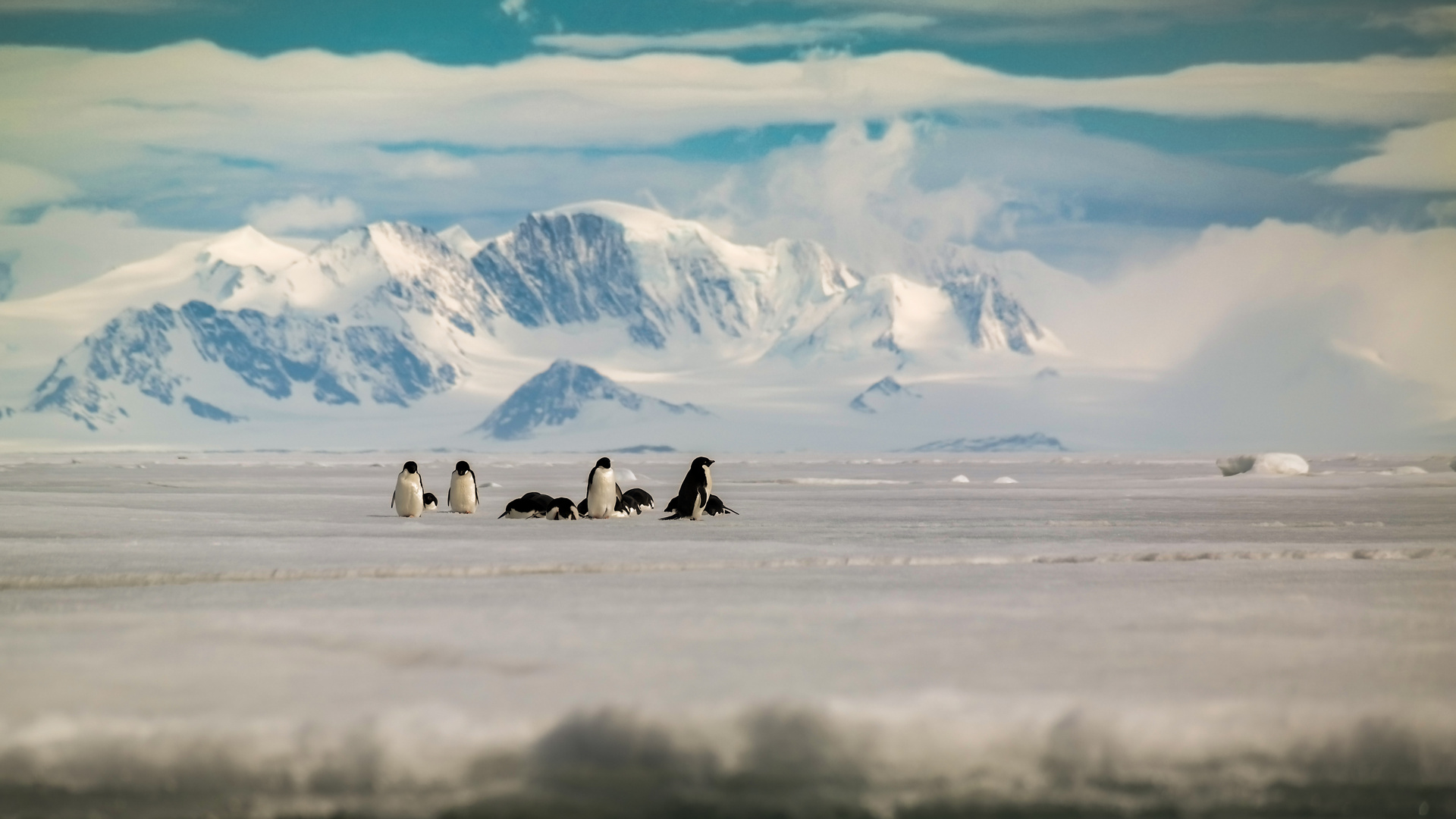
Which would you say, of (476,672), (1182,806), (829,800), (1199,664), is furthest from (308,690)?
(1199,664)

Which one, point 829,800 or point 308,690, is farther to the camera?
point 308,690

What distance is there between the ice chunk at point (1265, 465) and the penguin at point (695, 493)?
86.5 feet

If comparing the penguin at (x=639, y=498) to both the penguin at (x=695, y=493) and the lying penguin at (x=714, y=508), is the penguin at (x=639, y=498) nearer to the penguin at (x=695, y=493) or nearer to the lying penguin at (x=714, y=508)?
the lying penguin at (x=714, y=508)

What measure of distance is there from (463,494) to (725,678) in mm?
16402

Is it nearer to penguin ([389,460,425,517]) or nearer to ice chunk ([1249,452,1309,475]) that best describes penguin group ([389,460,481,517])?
penguin ([389,460,425,517])

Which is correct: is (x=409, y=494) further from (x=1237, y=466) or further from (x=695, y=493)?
(x=1237, y=466)

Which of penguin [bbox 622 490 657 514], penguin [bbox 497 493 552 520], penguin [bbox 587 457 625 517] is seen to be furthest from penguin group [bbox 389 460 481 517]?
penguin [bbox 622 490 657 514]

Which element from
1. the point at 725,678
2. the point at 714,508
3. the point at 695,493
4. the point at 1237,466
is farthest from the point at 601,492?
the point at 1237,466

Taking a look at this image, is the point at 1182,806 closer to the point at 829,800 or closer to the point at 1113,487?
the point at 829,800

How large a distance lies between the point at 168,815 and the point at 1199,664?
14.3 ft

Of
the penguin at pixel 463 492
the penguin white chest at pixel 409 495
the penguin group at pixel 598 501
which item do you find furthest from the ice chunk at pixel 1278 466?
the penguin white chest at pixel 409 495

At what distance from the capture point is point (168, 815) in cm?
498

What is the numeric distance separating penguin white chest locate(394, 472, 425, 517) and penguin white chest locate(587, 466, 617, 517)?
236 cm

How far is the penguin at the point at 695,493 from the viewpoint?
19766 millimetres
